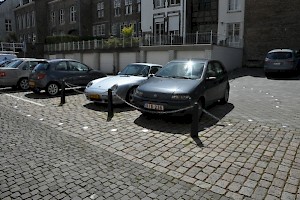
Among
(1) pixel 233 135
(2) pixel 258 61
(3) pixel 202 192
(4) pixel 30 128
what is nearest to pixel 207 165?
(3) pixel 202 192

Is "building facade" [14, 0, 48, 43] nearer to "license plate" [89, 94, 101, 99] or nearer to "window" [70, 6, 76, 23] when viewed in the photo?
"window" [70, 6, 76, 23]

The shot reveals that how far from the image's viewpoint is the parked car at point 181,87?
6.78m

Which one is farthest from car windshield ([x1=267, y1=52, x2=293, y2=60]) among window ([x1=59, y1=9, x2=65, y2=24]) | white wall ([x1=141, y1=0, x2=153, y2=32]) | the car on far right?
window ([x1=59, y1=9, x2=65, y2=24])

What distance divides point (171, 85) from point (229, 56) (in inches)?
645

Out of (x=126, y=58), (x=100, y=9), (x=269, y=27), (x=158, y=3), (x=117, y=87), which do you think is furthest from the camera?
(x=100, y=9)

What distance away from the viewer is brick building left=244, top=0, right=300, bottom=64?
22766mm

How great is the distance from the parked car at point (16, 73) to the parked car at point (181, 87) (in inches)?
310

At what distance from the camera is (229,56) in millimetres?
22125

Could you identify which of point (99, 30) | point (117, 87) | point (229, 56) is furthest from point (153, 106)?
point (99, 30)

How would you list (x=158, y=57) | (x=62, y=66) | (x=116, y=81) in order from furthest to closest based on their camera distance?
(x=158, y=57) < (x=62, y=66) < (x=116, y=81)

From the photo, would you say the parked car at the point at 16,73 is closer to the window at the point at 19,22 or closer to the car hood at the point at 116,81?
the car hood at the point at 116,81

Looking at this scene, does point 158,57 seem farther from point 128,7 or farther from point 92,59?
point 128,7

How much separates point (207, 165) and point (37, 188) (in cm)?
269

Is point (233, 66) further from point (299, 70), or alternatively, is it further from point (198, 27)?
point (198, 27)
